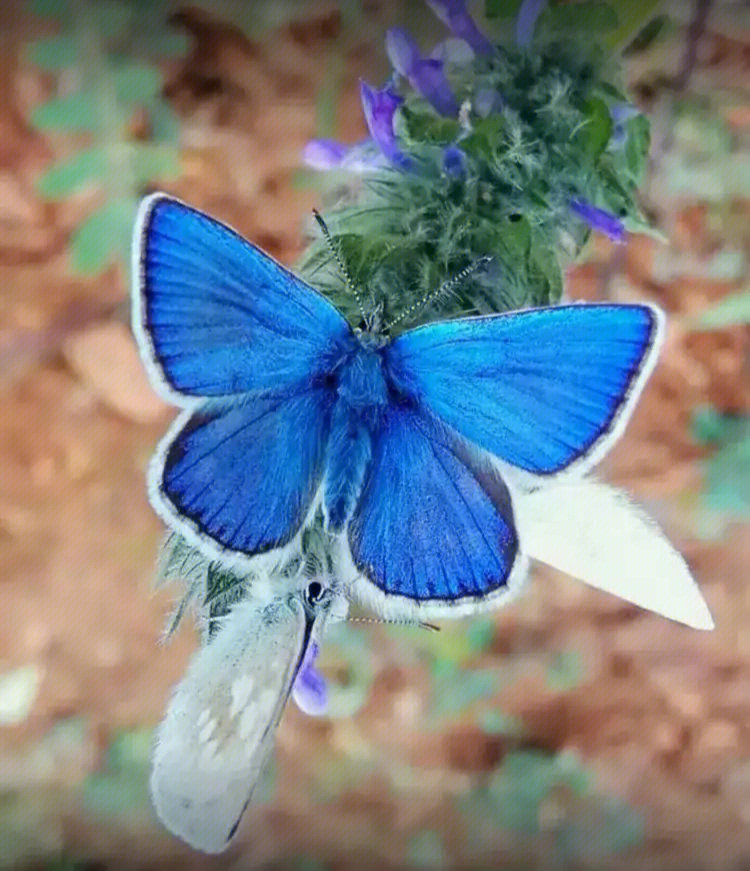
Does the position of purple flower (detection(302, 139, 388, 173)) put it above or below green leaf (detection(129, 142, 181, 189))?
above

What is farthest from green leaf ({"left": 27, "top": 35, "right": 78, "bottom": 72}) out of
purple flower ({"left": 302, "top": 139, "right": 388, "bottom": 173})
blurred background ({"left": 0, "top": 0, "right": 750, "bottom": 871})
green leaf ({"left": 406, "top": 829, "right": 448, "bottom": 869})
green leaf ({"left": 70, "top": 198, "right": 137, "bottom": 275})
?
green leaf ({"left": 406, "top": 829, "right": 448, "bottom": 869})

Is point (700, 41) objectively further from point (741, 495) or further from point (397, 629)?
point (397, 629)

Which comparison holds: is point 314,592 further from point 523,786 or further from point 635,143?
point 523,786

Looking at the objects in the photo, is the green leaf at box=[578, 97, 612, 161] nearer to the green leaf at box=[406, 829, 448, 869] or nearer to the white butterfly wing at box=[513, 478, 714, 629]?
the white butterfly wing at box=[513, 478, 714, 629]

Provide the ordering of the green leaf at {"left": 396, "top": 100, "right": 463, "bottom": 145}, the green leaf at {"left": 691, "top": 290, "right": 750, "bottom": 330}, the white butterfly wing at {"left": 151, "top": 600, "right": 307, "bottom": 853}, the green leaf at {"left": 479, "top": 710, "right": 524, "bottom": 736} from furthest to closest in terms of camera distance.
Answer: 1. the green leaf at {"left": 479, "top": 710, "right": 524, "bottom": 736}
2. the green leaf at {"left": 691, "top": 290, "right": 750, "bottom": 330}
3. the green leaf at {"left": 396, "top": 100, "right": 463, "bottom": 145}
4. the white butterfly wing at {"left": 151, "top": 600, "right": 307, "bottom": 853}

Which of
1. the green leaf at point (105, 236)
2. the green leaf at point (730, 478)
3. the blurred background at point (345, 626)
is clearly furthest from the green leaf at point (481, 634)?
the green leaf at point (105, 236)

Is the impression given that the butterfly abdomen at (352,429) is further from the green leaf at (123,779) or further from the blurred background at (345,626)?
the green leaf at (123,779)

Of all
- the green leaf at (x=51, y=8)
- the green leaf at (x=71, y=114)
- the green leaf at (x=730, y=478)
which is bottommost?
the green leaf at (x=730, y=478)
